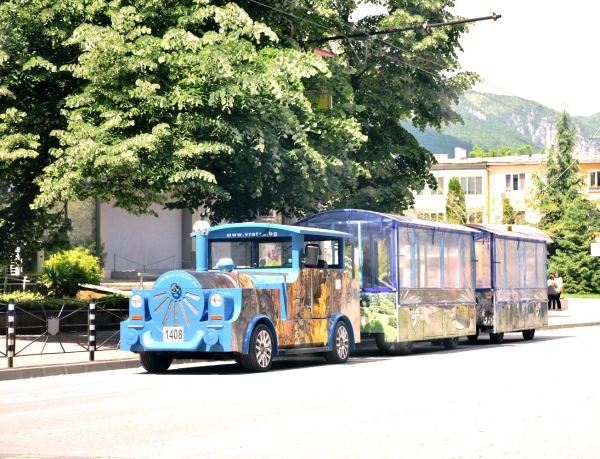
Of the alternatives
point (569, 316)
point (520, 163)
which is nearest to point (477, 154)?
point (520, 163)

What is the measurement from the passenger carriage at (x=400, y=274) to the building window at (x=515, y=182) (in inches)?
3308

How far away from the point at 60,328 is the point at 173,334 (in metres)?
4.17

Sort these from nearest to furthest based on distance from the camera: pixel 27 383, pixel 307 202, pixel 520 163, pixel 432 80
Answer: pixel 27 383
pixel 307 202
pixel 432 80
pixel 520 163

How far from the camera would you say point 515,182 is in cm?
10800

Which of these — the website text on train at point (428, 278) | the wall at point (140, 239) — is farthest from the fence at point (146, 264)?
the website text on train at point (428, 278)

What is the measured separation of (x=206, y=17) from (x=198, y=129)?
255 centimetres

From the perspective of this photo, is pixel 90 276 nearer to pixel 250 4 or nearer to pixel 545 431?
pixel 250 4

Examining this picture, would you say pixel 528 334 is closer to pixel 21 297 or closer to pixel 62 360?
pixel 21 297

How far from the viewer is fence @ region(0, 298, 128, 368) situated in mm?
19562

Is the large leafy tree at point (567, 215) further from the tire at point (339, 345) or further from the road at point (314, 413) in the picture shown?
the road at point (314, 413)

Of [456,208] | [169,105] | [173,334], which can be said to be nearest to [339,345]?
[173,334]

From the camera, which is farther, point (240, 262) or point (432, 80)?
point (432, 80)

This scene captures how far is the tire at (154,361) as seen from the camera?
18281mm

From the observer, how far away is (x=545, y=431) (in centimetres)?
1016
